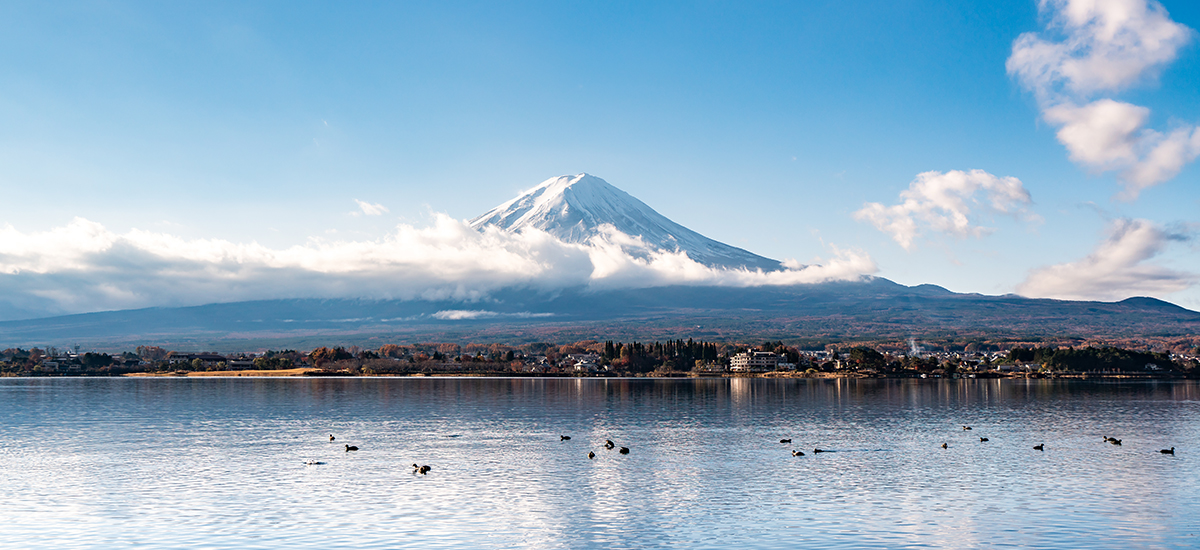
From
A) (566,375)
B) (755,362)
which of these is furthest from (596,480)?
(755,362)

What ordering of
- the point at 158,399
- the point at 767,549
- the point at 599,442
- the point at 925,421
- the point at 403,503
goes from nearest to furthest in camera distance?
the point at 767,549, the point at 403,503, the point at 599,442, the point at 925,421, the point at 158,399

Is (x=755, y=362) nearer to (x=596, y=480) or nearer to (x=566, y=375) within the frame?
(x=566, y=375)

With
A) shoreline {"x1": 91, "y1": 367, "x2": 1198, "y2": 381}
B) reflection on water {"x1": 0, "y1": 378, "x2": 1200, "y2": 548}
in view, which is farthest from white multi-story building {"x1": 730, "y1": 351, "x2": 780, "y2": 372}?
reflection on water {"x1": 0, "y1": 378, "x2": 1200, "y2": 548}

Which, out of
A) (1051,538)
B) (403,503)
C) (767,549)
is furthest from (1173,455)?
(403,503)

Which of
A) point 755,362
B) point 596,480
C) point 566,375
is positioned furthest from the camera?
point 755,362

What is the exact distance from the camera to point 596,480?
3161 centimetres

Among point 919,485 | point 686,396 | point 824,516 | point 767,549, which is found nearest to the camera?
point 767,549

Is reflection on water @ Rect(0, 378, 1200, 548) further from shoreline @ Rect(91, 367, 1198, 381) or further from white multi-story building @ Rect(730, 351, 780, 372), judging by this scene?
white multi-story building @ Rect(730, 351, 780, 372)

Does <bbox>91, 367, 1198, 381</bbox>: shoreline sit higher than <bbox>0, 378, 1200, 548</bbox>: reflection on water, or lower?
lower

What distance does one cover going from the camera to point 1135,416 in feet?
202

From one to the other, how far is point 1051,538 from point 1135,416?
4697cm

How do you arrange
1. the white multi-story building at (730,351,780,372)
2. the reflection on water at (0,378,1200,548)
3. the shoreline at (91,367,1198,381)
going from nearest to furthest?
the reflection on water at (0,378,1200,548) → the shoreline at (91,367,1198,381) → the white multi-story building at (730,351,780,372)

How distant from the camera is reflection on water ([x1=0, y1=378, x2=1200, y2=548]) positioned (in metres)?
22.4

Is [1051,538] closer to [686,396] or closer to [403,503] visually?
[403,503]
